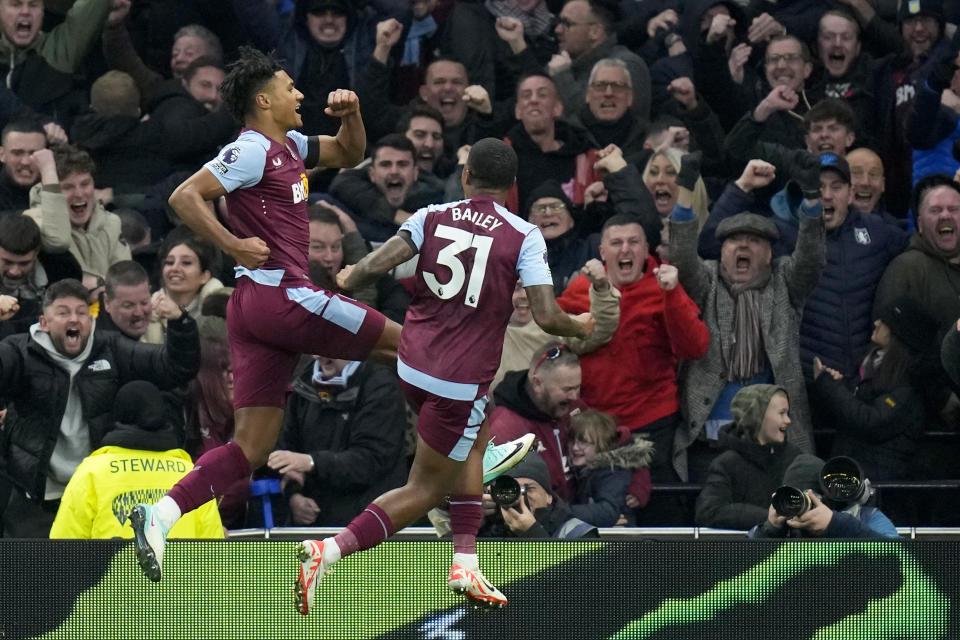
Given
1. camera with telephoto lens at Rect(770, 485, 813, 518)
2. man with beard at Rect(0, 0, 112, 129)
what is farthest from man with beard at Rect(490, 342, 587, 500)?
man with beard at Rect(0, 0, 112, 129)

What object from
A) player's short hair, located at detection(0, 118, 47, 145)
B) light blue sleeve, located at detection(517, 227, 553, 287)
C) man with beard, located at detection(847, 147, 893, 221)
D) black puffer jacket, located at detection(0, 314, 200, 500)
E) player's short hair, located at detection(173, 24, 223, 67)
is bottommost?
black puffer jacket, located at detection(0, 314, 200, 500)

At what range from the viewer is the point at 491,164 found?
726 cm

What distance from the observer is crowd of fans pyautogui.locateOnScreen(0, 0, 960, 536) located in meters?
9.30

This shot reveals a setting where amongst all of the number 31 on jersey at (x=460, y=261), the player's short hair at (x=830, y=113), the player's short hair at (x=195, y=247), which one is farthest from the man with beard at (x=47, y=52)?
the number 31 on jersey at (x=460, y=261)

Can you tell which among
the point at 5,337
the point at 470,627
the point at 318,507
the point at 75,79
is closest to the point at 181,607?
the point at 470,627

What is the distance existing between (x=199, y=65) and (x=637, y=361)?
3.81 m

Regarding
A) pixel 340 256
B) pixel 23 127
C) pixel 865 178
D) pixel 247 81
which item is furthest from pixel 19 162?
pixel 865 178

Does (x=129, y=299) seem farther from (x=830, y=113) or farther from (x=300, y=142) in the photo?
(x=830, y=113)

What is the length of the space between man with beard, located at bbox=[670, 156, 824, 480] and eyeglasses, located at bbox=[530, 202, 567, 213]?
831 mm

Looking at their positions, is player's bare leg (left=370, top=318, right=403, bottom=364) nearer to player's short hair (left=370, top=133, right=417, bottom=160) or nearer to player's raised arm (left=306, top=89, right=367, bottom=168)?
player's raised arm (left=306, top=89, right=367, bottom=168)

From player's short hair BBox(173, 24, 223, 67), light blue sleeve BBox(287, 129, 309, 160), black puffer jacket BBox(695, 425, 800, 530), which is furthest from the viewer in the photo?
player's short hair BBox(173, 24, 223, 67)

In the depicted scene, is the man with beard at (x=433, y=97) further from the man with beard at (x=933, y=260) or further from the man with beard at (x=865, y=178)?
the man with beard at (x=933, y=260)

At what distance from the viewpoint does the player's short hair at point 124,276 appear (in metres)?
9.77

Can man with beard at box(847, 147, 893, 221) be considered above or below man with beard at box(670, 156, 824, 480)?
above
